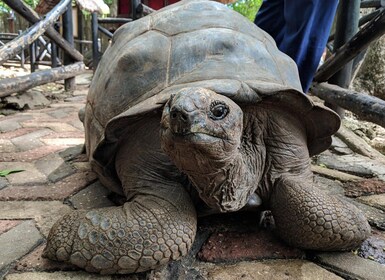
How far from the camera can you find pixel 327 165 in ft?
9.16

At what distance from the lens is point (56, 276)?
54.1 inches

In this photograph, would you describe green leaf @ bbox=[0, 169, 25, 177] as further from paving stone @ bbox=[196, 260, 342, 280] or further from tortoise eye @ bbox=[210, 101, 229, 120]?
tortoise eye @ bbox=[210, 101, 229, 120]

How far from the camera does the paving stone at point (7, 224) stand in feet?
5.58

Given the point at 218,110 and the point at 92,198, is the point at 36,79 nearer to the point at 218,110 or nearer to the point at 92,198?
the point at 92,198

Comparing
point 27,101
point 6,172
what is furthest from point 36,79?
point 6,172

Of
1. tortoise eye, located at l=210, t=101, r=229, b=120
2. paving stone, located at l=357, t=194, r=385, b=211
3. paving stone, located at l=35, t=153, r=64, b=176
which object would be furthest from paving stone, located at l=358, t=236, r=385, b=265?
paving stone, located at l=35, t=153, r=64, b=176

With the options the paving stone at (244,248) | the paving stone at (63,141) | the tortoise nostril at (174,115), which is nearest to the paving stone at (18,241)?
the paving stone at (244,248)

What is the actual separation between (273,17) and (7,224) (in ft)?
8.83

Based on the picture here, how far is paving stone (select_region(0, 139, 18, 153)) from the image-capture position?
2.88 m

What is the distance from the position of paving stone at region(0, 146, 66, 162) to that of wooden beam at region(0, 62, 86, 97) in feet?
4.68

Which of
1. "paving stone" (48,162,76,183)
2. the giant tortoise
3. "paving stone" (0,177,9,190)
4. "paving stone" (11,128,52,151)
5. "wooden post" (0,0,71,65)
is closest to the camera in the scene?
the giant tortoise

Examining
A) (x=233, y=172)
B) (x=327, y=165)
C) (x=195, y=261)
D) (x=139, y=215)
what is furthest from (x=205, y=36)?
(x=327, y=165)

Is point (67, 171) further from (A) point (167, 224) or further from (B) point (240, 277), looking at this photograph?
(B) point (240, 277)

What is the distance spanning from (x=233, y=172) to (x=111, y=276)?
21.5 inches
